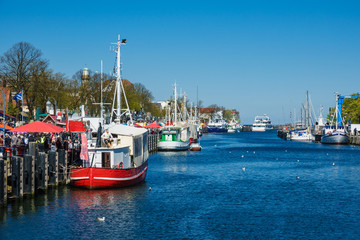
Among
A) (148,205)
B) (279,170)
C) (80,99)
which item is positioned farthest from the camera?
(80,99)

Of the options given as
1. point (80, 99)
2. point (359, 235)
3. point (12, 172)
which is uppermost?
point (80, 99)

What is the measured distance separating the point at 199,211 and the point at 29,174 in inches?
474

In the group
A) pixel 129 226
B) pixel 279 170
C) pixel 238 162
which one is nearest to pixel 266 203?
pixel 129 226

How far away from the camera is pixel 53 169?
38469mm

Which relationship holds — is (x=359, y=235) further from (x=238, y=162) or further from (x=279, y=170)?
(x=238, y=162)

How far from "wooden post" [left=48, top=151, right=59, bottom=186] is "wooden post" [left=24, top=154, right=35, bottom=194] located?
3.96m

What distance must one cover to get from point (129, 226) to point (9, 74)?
63314mm

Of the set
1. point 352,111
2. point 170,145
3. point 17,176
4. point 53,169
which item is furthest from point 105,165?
point 352,111

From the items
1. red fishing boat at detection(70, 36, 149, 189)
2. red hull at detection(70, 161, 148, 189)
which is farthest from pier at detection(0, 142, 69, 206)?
red fishing boat at detection(70, 36, 149, 189)

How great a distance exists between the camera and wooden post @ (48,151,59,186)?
38250 mm

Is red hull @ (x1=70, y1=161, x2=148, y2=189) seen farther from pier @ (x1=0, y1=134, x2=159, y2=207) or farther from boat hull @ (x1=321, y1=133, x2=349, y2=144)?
boat hull @ (x1=321, y1=133, x2=349, y2=144)

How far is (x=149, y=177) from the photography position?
5038 centimetres

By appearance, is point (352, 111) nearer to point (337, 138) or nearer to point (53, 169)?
point (337, 138)

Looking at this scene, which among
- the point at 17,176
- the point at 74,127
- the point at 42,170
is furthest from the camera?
the point at 74,127
